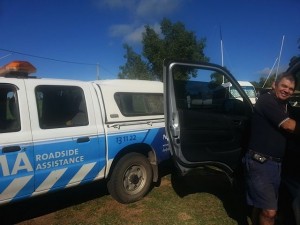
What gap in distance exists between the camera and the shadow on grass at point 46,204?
4.68m

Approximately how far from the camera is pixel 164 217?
4609 mm

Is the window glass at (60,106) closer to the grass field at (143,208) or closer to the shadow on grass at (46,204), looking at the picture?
the grass field at (143,208)

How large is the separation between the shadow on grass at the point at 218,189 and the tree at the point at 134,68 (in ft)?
70.1

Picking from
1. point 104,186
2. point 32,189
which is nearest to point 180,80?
point 32,189

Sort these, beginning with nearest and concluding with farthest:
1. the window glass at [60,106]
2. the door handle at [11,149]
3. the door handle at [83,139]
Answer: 1. the door handle at [11,149]
2. the window glass at [60,106]
3. the door handle at [83,139]

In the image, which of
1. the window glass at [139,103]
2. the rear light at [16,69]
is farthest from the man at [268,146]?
the rear light at [16,69]

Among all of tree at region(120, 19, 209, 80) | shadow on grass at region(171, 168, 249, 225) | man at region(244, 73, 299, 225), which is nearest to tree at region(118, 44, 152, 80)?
tree at region(120, 19, 209, 80)

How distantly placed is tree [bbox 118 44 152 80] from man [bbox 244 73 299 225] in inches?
949

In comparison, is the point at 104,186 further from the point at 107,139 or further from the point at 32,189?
the point at 32,189

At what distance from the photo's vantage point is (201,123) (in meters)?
3.95

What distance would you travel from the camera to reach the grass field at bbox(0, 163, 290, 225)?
4523mm

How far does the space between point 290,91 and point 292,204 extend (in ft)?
3.62

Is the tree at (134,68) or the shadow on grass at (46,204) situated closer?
the shadow on grass at (46,204)

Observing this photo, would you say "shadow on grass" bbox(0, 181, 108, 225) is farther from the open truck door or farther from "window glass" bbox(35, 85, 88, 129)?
the open truck door
